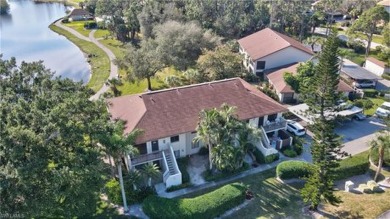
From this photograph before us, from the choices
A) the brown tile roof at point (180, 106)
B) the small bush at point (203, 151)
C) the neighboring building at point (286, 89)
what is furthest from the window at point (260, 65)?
the small bush at point (203, 151)

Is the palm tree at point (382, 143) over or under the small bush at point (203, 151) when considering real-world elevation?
over

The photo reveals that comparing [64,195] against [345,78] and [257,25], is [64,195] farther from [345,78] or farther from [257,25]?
[257,25]

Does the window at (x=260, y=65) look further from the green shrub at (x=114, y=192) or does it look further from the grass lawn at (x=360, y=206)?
the green shrub at (x=114, y=192)

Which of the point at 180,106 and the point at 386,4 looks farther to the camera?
the point at 386,4

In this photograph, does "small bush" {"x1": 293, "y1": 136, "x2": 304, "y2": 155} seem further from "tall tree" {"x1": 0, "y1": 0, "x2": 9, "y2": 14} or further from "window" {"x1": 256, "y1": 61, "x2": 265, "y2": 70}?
"tall tree" {"x1": 0, "y1": 0, "x2": 9, "y2": 14}

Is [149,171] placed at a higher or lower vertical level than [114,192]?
higher

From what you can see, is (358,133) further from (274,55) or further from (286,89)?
(274,55)

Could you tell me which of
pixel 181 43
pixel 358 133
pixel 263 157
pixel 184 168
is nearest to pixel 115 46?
pixel 181 43
